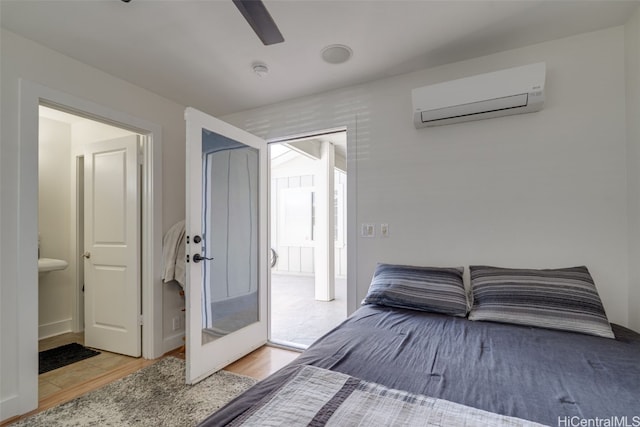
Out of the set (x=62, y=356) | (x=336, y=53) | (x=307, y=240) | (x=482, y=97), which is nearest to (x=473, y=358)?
(x=482, y=97)

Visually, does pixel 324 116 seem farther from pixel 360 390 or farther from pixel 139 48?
pixel 360 390

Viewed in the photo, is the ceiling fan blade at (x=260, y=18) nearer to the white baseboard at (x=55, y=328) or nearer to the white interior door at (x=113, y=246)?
the white interior door at (x=113, y=246)

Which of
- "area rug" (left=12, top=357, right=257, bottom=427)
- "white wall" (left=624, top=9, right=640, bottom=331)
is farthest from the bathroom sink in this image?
"white wall" (left=624, top=9, right=640, bottom=331)

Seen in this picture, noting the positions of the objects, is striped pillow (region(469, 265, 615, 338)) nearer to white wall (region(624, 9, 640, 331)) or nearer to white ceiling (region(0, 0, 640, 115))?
white wall (region(624, 9, 640, 331))

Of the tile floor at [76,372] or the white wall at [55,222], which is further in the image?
the white wall at [55,222]

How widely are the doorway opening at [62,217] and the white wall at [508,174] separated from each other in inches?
107

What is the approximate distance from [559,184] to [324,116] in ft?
6.21

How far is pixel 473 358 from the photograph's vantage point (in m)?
1.23

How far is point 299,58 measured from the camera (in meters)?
2.21

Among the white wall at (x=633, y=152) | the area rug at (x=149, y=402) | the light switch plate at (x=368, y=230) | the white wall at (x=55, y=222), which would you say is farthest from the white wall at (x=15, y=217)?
the white wall at (x=633, y=152)

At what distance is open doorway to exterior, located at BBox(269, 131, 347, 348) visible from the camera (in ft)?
12.2

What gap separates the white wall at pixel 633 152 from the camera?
1700 mm

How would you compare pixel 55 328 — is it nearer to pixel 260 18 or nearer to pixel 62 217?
pixel 62 217

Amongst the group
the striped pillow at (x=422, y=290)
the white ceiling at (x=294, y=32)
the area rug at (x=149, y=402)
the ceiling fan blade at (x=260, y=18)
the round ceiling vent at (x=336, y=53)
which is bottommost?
the area rug at (x=149, y=402)
